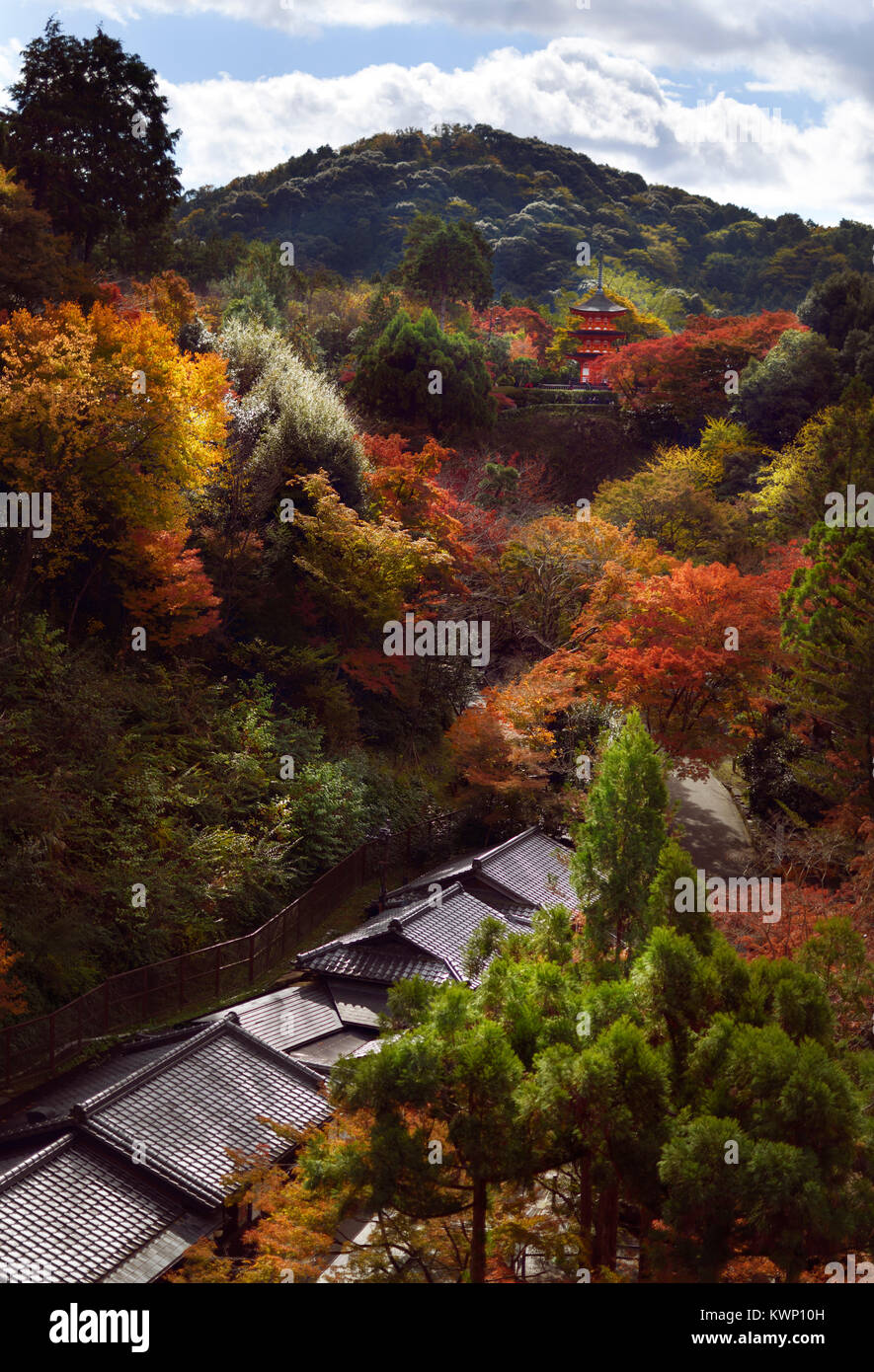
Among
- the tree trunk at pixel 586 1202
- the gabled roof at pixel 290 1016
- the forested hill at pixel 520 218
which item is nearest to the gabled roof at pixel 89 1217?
the gabled roof at pixel 290 1016

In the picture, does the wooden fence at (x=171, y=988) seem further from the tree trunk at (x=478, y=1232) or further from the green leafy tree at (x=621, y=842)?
the tree trunk at (x=478, y=1232)

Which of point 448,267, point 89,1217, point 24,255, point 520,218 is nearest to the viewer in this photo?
point 89,1217

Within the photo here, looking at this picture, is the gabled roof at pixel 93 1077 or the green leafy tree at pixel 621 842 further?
the gabled roof at pixel 93 1077

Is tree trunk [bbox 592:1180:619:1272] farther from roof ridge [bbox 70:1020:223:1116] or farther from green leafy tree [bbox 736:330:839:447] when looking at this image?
green leafy tree [bbox 736:330:839:447]

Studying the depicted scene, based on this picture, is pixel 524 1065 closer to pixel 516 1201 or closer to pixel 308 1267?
pixel 516 1201

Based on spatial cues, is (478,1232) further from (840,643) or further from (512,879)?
(840,643)

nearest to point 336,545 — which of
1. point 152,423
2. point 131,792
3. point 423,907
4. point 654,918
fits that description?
point 152,423

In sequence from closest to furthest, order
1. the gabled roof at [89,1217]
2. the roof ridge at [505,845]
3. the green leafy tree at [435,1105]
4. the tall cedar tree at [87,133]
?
the green leafy tree at [435,1105]
the gabled roof at [89,1217]
the roof ridge at [505,845]
the tall cedar tree at [87,133]

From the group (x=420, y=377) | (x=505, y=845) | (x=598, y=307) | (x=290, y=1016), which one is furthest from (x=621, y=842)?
(x=598, y=307)
